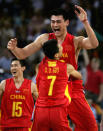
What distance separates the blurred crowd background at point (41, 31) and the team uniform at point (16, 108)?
2.35 m

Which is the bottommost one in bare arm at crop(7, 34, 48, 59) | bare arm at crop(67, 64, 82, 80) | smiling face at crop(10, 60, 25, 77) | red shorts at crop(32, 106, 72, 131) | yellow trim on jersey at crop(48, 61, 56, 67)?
red shorts at crop(32, 106, 72, 131)

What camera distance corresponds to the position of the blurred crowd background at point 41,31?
11.5m

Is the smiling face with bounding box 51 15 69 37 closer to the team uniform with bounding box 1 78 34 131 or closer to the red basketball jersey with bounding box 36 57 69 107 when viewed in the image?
the red basketball jersey with bounding box 36 57 69 107

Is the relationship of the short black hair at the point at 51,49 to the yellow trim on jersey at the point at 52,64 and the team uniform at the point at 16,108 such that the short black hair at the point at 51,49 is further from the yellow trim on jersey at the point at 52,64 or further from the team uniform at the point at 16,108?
the team uniform at the point at 16,108

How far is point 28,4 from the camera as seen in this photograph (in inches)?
588

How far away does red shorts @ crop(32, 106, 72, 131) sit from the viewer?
228 inches

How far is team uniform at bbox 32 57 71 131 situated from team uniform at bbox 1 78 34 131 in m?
1.33

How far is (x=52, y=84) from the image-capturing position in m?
5.89

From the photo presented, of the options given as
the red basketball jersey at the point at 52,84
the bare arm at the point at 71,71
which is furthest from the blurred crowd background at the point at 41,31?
the red basketball jersey at the point at 52,84

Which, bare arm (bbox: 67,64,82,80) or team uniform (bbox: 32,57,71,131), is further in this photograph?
bare arm (bbox: 67,64,82,80)

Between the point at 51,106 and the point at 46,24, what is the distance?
771cm

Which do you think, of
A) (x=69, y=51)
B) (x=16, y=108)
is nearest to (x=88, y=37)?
(x=69, y=51)

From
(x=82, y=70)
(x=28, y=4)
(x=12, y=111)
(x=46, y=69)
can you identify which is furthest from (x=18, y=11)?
(x=46, y=69)

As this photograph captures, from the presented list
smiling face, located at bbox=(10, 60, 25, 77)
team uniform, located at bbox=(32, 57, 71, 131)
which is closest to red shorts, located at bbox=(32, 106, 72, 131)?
team uniform, located at bbox=(32, 57, 71, 131)
